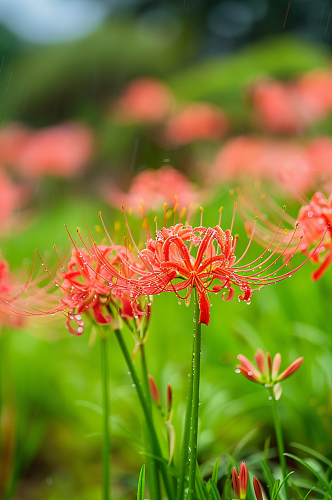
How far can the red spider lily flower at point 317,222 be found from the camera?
85 centimetres

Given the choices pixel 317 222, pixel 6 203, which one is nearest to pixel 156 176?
pixel 317 222

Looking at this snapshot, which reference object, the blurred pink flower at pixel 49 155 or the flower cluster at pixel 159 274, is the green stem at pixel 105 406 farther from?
the blurred pink flower at pixel 49 155

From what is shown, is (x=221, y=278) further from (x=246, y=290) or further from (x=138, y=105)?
(x=138, y=105)

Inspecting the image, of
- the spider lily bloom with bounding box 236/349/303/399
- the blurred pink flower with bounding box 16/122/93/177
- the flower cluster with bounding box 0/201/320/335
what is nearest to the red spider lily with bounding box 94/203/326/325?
the flower cluster with bounding box 0/201/320/335

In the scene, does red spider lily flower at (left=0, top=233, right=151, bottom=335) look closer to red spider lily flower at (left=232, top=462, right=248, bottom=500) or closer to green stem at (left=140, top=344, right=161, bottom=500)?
green stem at (left=140, top=344, right=161, bottom=500)

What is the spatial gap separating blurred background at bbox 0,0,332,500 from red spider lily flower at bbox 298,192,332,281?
0.42 feet

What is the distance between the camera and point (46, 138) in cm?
356

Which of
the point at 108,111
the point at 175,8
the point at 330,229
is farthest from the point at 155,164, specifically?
the point at 330,229

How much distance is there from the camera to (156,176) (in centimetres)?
147

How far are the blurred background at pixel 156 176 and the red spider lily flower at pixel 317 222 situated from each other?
0.13 m

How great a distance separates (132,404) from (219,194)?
1378mm

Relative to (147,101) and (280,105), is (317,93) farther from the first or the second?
(147,101)

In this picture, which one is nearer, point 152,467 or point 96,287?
point 96,287

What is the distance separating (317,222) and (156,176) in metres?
0.68
